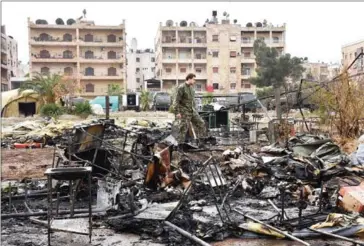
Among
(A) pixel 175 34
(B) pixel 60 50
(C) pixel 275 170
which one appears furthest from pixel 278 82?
(C) pixel 275 170

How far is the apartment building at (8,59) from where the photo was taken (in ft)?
204

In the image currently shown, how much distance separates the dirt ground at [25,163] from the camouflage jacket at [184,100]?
126 inches

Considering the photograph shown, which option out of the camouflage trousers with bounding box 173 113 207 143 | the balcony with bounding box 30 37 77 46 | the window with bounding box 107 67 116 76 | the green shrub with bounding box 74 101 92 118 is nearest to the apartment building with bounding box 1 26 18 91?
the balcony with bounding box 30 37 77 46

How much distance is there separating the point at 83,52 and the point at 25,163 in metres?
50.2

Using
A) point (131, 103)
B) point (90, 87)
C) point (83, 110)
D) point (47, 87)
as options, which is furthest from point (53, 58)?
point (83, 110)

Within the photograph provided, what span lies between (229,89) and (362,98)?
172 feet

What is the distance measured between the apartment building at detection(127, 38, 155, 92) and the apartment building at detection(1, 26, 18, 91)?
19.0 m

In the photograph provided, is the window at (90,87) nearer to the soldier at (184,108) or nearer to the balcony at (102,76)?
the balcony at (102,76)

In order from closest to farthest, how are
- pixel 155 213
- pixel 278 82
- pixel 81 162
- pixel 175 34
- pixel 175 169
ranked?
pixel 155 213
pixel 81 162
pixel 175 169
pixel 278 82
pixel 175 34

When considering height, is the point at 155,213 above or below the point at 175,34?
below

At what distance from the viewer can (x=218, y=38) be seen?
6372cm

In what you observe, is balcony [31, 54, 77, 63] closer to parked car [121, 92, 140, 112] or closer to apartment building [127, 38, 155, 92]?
apartment building [127, 38, 155, 92]

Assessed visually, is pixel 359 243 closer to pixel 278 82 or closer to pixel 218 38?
pixel 278 82

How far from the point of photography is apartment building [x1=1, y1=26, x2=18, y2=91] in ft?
204
